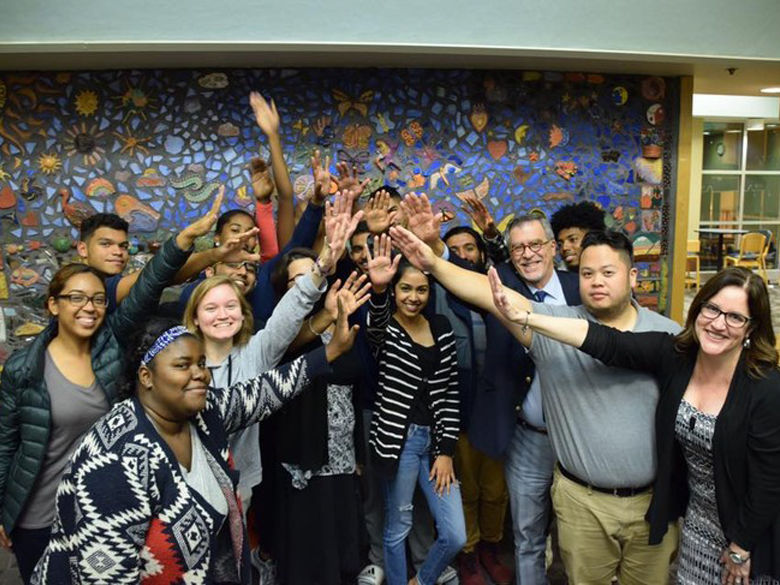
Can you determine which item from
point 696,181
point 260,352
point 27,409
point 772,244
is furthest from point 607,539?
point 772,244

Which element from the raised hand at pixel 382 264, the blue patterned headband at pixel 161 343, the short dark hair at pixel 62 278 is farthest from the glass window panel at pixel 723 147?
the blue patterned headband at pixel 161 343

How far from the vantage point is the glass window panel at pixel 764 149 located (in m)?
14.1

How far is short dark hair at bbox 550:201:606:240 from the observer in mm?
3670

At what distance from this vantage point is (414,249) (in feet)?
8.50

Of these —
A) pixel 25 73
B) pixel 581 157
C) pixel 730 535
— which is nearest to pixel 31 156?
pixel 25 73

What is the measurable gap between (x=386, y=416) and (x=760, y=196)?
14.5 meters

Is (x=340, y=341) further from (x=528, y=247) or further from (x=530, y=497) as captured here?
(x=530, y=497)

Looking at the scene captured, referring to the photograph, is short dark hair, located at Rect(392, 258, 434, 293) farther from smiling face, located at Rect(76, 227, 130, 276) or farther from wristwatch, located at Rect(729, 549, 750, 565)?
wristwatch, located at Rect(729, 549, 750, 565)

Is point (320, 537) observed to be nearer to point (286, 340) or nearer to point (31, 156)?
point (286, 340)

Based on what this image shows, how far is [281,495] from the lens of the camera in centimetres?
289

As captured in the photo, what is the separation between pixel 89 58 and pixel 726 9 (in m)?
4.58

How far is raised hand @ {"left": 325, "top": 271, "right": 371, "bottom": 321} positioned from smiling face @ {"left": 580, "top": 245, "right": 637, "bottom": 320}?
2.84 feet

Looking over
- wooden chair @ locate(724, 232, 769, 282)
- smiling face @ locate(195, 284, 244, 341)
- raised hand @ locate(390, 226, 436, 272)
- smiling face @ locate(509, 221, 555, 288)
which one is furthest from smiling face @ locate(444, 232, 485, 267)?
wooden chair @ locate(724, 232, 769, 282)

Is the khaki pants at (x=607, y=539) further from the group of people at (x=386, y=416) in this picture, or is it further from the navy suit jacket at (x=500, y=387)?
the navy suit jacket at (x=500, y=387)
